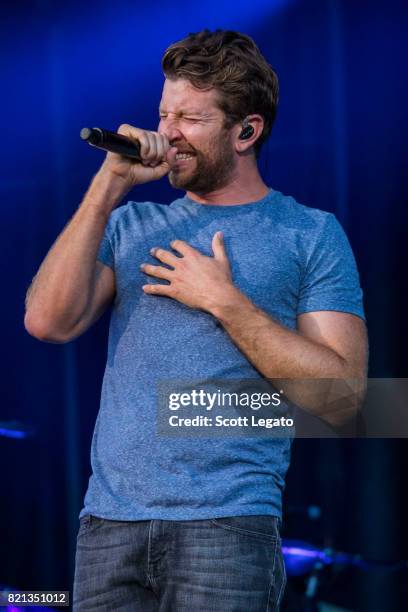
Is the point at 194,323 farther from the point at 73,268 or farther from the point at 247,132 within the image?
the point at 247,132

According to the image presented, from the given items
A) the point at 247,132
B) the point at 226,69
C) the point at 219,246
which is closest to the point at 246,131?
the point at 247,132

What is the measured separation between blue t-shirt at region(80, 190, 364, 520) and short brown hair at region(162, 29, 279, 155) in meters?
0.21

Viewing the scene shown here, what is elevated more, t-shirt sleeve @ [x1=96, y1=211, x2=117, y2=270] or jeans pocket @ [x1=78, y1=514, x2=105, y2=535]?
t-shirt sleeve @ [x1=96, y1=211, x2=117, y2=270]

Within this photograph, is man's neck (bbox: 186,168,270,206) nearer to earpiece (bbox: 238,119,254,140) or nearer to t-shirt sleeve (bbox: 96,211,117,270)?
earpiece (bbox: 238,119,254,140)

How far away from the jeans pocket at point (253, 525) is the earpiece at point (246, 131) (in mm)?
809

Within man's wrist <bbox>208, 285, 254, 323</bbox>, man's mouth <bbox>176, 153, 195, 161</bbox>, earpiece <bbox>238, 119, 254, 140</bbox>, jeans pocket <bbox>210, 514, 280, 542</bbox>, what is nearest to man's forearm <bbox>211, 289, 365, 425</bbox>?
man's wrist <bbox>208, 285, 254, 323</bbox>

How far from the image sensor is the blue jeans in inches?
61.9

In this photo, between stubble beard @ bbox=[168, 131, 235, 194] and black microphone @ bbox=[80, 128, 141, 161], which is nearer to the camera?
black microphone @ bbox=[80, 128, 141, 161]

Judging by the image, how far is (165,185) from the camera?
3217mm

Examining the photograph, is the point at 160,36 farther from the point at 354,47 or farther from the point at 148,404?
the point at 148,404

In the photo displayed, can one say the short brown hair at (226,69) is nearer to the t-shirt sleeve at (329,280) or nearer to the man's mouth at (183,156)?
the man's mouth at (183,156)

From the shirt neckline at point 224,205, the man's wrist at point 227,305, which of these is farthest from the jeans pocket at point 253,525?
the shirt neckline at point 224,205

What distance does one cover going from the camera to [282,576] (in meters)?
1.69

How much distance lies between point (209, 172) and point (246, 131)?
0.55 feet
